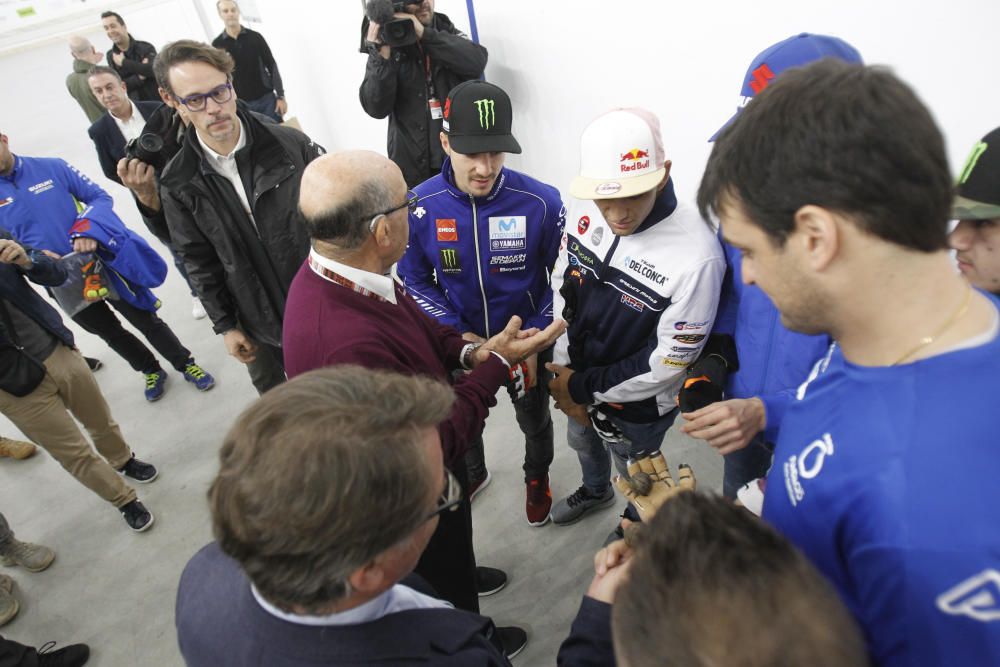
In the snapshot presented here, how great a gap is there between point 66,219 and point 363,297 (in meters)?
2.50

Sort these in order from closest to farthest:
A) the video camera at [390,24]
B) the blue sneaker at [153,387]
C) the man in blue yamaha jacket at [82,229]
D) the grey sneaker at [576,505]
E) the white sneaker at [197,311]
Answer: the grey sneaker at [576,505]
the man in blue yamaha jacket at [82,229]
the video camera at [390,24]
the blue sneaker at [153,387]
the white sneaker at [197,311]

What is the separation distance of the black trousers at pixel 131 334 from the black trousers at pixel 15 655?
187cm

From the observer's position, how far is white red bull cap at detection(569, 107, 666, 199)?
1.38 meters

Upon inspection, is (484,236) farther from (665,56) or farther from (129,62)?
(129,62)

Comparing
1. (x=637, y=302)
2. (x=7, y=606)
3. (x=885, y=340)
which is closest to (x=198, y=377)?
(x=7, y=606)

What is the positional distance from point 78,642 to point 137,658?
335 millimetres

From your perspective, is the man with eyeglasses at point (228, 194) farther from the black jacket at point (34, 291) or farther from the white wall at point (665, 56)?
the white wall at point (665, 56)

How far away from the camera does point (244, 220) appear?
2.22 meters

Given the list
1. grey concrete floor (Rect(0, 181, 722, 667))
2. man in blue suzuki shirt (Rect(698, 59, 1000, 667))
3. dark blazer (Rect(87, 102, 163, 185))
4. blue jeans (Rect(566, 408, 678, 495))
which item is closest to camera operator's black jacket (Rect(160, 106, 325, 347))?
grey concrete floor (Rect(0, 181, 722, 667))

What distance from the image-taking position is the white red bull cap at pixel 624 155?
54.5 inches

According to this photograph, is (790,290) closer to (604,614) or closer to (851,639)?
(851,639)

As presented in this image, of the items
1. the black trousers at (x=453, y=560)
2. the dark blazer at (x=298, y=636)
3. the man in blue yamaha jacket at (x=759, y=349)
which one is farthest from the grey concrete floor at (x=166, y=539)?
the dark blazer at (x=298, y=636)

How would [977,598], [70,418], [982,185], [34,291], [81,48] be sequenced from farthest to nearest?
[81,48] < [70,418] < [34,291] < [982,185] < [977,598]

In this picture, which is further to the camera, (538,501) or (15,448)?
(15,448)
